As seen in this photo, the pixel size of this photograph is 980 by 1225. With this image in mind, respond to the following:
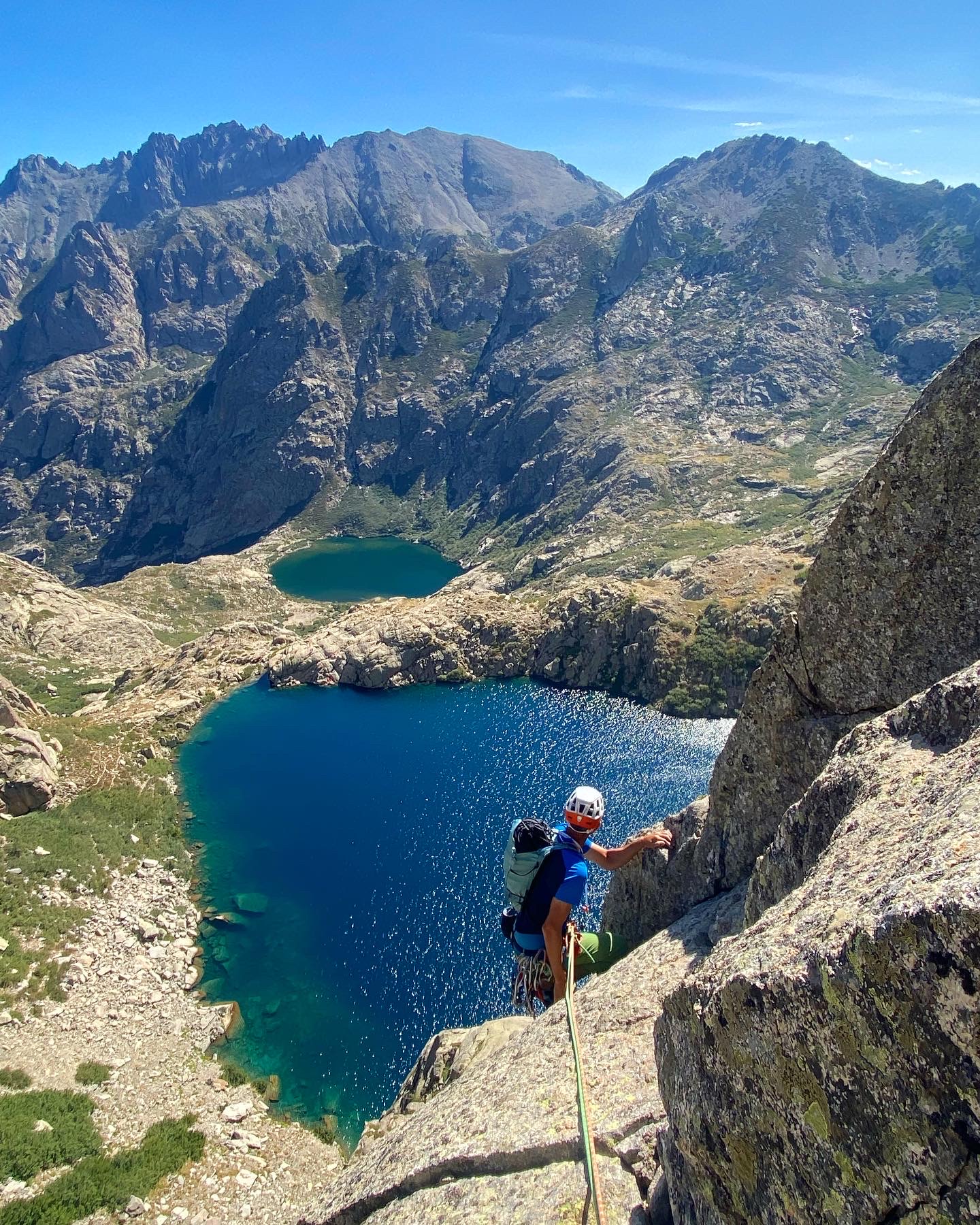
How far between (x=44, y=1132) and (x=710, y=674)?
292 feet

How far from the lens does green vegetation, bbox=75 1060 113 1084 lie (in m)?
41.2

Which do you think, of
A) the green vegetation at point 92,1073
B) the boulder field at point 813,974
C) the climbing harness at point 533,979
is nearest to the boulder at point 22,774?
the green vegetation at point 92,1073

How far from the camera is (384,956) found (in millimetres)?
58625

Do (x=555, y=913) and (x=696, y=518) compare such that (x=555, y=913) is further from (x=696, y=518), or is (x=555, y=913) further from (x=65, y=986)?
(x=696, y=518)

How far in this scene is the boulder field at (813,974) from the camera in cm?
531

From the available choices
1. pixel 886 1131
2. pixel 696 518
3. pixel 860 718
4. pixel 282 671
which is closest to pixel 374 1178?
pixel 886 1131

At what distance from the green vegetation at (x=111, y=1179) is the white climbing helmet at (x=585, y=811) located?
118 feet

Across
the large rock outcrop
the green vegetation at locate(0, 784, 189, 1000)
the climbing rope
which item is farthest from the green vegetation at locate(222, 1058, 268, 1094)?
the climbing rope

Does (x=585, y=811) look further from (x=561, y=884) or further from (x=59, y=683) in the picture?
(x=59, y=683)

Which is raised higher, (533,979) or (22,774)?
(533,979)

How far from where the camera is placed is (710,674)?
103 meters

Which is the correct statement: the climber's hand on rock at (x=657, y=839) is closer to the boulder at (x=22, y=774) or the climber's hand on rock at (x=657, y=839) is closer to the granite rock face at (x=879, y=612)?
the granite rock face at (x=879, y=612)

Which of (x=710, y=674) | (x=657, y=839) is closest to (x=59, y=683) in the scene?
(x=710, y=674)

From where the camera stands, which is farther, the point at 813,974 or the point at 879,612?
the point at 879,612
